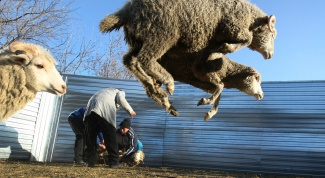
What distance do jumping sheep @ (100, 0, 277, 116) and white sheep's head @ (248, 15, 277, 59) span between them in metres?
0.03

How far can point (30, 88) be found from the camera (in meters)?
4.52

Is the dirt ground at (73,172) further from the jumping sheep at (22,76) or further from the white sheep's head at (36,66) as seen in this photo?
the white sheep's head at (36,66)

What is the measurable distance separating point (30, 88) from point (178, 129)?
578cm

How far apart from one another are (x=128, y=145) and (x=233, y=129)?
9.49ft

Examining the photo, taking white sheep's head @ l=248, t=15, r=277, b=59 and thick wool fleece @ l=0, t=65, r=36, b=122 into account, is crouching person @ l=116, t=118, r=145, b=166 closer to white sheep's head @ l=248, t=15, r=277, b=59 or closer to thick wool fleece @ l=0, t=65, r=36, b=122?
thick wool fleece @ l=0, t=65, r=36, b=122

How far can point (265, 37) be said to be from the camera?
11.0 feet

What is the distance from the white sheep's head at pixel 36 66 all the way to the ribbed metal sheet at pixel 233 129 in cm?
547

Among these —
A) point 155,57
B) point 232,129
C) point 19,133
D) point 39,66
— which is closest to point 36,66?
point 39,66

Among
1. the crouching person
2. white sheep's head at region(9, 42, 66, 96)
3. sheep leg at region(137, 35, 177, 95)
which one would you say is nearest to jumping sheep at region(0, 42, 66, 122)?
white sheep's head at region(9, 42, 66, 96)

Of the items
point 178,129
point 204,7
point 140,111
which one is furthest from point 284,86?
point 204,7

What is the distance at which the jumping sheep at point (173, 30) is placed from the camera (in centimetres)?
265

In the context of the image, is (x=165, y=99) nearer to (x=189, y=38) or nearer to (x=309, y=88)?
(x=189, y=38)

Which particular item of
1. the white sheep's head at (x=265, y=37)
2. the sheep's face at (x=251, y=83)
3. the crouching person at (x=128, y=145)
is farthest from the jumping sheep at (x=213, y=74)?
the crouching person at (x=128, y=145)

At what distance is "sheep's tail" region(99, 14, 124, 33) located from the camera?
9.11 ft
